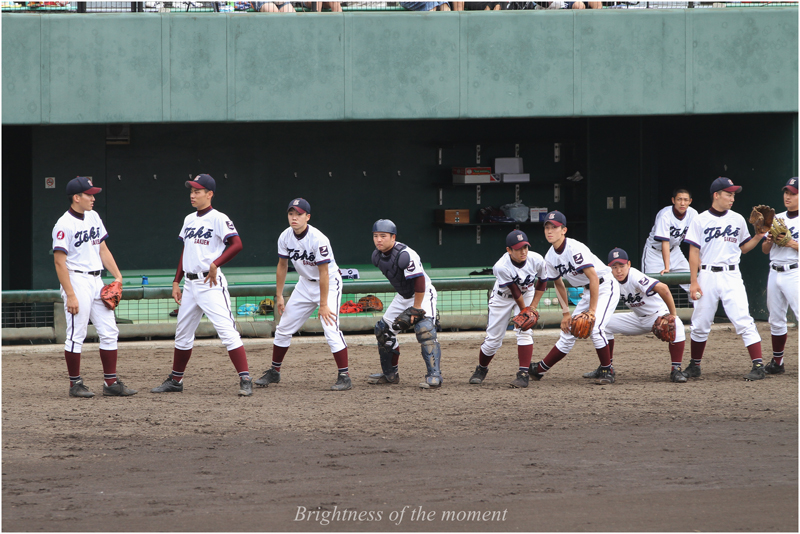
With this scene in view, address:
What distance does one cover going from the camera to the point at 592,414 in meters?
6.49

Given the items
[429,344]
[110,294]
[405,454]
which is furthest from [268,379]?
[405,454]

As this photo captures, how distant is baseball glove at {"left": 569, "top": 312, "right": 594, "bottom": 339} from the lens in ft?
24.1

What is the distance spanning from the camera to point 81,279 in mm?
6926

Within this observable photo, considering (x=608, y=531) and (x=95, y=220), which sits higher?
(x=95, y=220)

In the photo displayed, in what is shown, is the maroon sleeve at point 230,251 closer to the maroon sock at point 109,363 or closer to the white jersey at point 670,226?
the maroon sock at point 109,363

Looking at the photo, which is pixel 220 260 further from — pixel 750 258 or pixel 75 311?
pixel 750 258

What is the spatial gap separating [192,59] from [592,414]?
709cm

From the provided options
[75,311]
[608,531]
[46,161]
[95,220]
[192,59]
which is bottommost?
[608,531]

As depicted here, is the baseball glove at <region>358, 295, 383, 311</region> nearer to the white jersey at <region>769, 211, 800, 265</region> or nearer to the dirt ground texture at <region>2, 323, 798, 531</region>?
the dirt ground texture at <region>2, 323, 798, 531</region>

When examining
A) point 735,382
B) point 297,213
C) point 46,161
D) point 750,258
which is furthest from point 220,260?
point 750,258

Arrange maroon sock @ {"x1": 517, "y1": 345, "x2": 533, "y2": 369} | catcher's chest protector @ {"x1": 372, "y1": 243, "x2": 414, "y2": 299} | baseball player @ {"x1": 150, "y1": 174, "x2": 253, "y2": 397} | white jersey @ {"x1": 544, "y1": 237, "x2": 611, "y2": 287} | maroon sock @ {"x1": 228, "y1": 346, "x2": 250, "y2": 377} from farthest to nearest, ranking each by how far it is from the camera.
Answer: maroon sock @ {"x1": 517, "y1": 345, "x2": 533, "y2": 369} → catcher's chest protector @ {"x1": 372, "y1": 243, "x2": 414, "y2": 299} → white jersey @ {"x1": 544, "y1": 237, "x2": 611, "y2": 287} → maroon sock @ {"x1": 228, "y1": 346, "x2": 250, "y2": 377} → baseball player @ {"x1": 150, "y1": 174, "x2": 253, "y2": 397}

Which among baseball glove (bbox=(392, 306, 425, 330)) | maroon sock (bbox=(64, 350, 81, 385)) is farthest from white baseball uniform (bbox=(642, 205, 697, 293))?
maroon sock (bbox=(64, 350, 81, 385))

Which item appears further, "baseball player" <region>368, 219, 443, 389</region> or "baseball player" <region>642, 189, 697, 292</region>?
"baseball player" <region>642, 189, 697, 292</region>

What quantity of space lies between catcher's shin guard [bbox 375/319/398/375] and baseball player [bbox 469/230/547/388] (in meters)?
0.74
